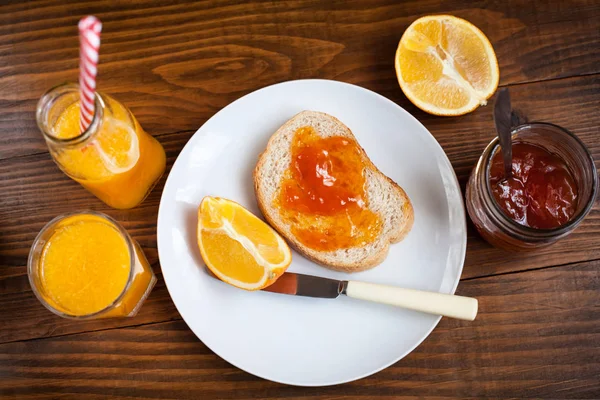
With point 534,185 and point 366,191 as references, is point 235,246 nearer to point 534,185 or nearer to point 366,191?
point 366,191

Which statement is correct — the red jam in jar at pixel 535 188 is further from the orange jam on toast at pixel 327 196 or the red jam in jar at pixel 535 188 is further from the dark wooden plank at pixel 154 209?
the orange jam on toast at pixel 327 196

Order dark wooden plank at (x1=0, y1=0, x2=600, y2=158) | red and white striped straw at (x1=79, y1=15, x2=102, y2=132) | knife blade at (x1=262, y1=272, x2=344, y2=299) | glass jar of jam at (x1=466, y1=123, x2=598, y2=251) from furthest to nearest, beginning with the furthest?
dark wooden plank at (x1=0, y1=0, x2=600, y2=158)
knife blade at (x1=262, y1=272, x2=344, y2=299)
glass jar of jam at (x1=466, y1=123, x2=598, y2=251)
red and white striped straw at (x1=79, y1=15, x2=102, y2=132)

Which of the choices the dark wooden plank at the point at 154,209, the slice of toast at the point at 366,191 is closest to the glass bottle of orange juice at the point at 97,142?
the dark wooden plank at the point at 154,209

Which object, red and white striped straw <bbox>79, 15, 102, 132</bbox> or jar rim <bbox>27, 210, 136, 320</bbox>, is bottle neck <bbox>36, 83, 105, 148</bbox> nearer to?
Result: red and white striped straw <bbox>79, 15, 102, 132</bbox>

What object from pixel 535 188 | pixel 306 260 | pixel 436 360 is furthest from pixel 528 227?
pixel 306 260

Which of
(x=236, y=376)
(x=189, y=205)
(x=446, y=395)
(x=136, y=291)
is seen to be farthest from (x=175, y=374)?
(x=446, y=395)

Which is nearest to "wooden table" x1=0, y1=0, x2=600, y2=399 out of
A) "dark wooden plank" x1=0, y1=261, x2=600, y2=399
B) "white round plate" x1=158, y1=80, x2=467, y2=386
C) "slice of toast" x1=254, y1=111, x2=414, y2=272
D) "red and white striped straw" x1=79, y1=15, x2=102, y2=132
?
"dark wooden plank" x1=0, y1=261, x2=600, y2=399

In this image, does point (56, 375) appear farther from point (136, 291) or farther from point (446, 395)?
point (446, 395)
